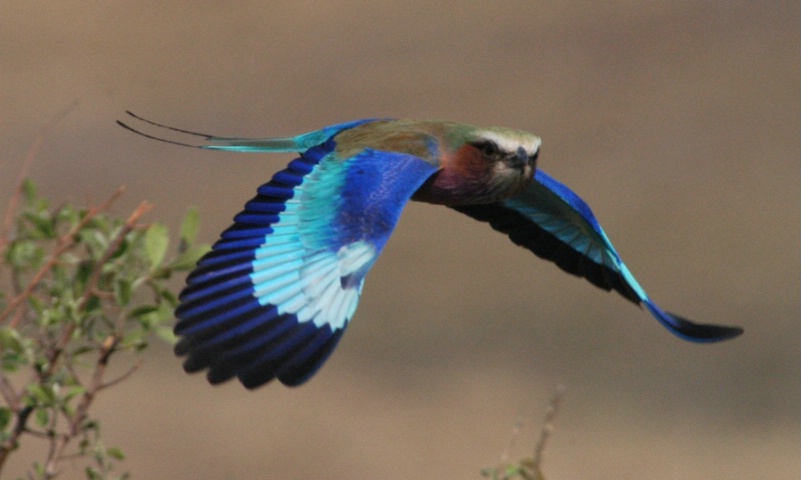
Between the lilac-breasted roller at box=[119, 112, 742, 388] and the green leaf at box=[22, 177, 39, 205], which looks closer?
the lilac-breasted roller at box=[119, 112, 742, 388]

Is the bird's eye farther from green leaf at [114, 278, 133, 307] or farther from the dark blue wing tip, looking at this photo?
green leaf at [114, 278, 133, 307]

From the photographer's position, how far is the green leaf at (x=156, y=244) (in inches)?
128

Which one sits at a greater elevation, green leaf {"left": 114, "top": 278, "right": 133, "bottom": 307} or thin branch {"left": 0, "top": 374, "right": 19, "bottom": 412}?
green leaf {"left": 114, "top": 278, "right": 133, "bottom": 307}

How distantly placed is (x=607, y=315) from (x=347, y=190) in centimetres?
524

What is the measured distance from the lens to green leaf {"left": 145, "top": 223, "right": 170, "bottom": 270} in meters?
3.25

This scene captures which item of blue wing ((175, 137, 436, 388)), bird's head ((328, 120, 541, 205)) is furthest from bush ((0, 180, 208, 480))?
bird's head ((328, 120, 541, 205))

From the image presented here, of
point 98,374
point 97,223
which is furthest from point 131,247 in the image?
point 98,374

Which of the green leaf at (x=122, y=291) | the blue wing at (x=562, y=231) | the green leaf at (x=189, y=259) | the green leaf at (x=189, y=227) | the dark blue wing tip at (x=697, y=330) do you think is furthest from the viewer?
the blue wing at (x=562, y=231)

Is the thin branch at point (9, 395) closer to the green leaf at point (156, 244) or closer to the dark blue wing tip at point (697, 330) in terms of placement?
the green leaf at point (156, 244)

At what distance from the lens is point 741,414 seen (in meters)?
7.96

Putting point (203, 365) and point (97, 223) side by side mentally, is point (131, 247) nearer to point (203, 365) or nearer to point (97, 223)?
point (97, 223)

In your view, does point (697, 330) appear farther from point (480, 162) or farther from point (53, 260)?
point (53, 260)

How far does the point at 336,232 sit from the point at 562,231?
1.39m

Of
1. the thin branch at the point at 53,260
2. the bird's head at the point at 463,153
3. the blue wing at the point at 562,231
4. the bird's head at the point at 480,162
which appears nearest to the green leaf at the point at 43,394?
the thin branch at the point at 53,260
